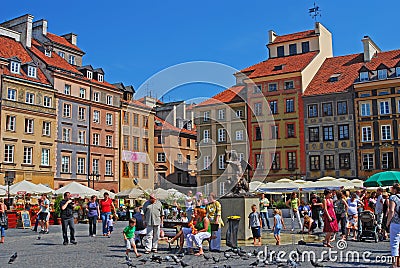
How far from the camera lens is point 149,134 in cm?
5150

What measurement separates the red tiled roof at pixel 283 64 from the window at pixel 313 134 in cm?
547

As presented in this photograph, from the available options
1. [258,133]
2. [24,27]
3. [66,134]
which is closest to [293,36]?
[258,133]

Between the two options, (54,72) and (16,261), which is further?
(54,72)

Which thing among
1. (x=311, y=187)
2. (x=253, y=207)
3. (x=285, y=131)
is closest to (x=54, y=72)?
(x=285, y=131)

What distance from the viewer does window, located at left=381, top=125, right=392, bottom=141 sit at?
39384 millimetres

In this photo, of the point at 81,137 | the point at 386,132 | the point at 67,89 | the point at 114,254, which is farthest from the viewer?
the point at 81,137

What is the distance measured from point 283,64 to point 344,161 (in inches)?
451

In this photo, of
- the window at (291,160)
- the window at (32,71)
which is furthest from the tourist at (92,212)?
the window at (291,160)

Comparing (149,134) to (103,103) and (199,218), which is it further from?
(199,218)

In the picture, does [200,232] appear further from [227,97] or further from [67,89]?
[227,97]

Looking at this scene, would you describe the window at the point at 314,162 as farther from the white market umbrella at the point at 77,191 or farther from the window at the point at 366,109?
the white market umbrella at the point at 77,191

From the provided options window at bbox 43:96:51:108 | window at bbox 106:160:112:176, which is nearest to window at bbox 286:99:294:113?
window at bbox 106:160:112:176

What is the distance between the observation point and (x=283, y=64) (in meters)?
46.9

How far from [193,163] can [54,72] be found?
19.6m
